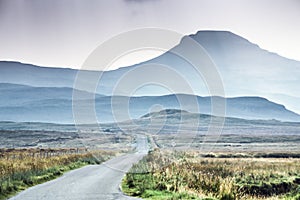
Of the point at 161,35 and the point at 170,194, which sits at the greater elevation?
the point at 161,35

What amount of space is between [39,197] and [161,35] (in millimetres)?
20736

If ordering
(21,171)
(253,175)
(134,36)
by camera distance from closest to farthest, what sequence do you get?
(21,171)
(253,175)
(134,36)

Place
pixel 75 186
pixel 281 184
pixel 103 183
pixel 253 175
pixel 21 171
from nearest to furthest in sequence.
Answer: pixel 75 186
pixel 103 183
pixel 21 171
pixel 281 184
pixel 253 175

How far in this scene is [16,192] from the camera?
20500 mm

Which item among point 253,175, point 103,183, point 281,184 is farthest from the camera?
point 253,175

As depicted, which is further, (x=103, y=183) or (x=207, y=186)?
(x=103, y=183)

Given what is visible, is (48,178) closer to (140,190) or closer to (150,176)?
(150,176)

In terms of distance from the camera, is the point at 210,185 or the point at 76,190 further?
the point at 76,190

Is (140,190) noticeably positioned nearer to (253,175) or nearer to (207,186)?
(207,186)

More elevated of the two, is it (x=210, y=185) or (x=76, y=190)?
(x=210, y=185)

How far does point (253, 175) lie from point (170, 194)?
1488cm

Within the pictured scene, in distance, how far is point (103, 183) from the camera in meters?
24.7

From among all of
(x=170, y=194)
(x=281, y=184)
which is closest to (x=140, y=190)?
(x=170, y=194)

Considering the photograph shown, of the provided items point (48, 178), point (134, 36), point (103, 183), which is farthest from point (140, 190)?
point (134, 36)
